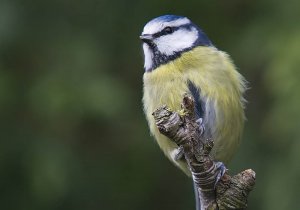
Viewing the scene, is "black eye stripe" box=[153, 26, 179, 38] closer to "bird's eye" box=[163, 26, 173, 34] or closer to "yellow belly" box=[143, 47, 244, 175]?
"bird's eye" box=[163, 26, 173, 34]

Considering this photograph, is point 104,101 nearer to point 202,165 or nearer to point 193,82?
point 193,82

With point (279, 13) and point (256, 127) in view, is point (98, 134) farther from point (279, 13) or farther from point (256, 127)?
point (279, 13)

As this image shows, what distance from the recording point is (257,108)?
14.1 feet

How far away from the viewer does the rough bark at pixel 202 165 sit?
2.37 meters

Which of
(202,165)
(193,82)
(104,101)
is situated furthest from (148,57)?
(202,165)

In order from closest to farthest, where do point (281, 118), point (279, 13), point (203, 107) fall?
point (203, 107), point (281, 118), point (279, 13)

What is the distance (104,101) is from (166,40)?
0.69 meters

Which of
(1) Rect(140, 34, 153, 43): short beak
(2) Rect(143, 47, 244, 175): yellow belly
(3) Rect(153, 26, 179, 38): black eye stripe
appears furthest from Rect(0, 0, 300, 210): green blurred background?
(1) Rect(140, 34, 153, 43): short beak

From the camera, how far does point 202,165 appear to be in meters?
2.46

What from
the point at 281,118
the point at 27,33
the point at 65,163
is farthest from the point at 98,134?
the point at 281,118

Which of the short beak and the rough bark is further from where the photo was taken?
the short beak

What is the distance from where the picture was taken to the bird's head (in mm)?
3336

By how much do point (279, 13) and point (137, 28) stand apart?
83cm

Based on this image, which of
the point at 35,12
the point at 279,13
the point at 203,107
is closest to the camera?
the point at 203,107
